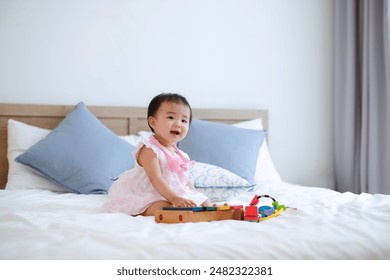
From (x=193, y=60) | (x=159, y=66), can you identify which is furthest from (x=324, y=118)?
(x=159, y=66)

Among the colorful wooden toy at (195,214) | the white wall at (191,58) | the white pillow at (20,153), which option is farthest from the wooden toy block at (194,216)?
the white wall at (191,58)

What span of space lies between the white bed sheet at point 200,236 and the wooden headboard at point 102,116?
1.12m

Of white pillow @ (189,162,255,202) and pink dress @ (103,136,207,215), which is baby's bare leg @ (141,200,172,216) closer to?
pink dress @ (103,136,207,215)

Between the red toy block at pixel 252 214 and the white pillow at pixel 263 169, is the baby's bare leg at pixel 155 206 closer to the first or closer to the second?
the red toy block at pixel 252 214

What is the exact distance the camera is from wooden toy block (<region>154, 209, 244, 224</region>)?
1271 millimetres

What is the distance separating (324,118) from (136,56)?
154cm

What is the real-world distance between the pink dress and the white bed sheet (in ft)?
0.46

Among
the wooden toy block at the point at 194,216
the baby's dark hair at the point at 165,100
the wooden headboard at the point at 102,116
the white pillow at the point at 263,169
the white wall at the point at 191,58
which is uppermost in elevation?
the white wall at the point at 191,58

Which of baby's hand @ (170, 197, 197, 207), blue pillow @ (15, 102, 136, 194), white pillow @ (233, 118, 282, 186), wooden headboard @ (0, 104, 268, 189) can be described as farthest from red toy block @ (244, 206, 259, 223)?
wooden headboard @ (0, 104, 268, 189)

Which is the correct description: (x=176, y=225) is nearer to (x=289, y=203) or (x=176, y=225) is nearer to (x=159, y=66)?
(x=289, y=203)

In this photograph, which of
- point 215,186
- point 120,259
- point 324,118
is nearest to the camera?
point 120,259

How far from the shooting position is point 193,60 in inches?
115

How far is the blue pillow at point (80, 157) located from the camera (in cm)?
207

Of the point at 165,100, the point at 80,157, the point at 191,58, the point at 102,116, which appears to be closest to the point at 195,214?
the point at 165,100
